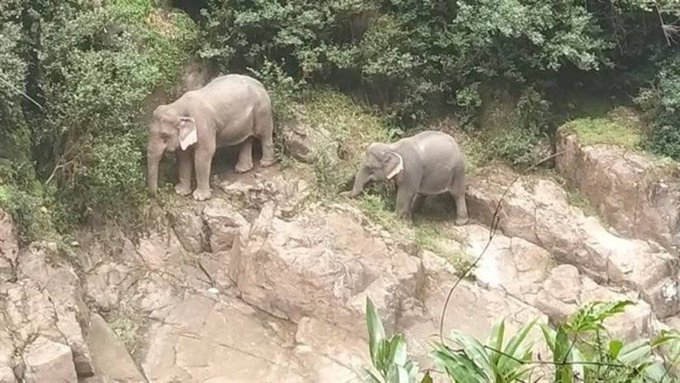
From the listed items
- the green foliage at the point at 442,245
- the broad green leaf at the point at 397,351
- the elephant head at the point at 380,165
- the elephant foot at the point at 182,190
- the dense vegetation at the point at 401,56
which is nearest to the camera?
the broad green leaf at the point at 397,351

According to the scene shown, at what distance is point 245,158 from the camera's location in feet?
26.7

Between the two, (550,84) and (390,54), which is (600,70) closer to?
(550,84)

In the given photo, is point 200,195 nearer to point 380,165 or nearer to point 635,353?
point 380,165

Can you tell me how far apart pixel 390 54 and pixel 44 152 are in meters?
3.29

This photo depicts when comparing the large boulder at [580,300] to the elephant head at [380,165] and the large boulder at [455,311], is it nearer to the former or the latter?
the large boulder at [455,311]

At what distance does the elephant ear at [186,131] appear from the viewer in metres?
7.45

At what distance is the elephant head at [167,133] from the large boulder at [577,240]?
263cm

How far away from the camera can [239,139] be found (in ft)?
26.1

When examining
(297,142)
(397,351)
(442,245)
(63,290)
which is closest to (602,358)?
(397,351)

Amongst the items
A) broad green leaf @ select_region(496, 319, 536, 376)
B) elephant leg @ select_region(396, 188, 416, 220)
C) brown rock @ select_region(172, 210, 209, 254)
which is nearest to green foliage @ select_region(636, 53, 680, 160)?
elephant leg @ select_region(396, 188, 416, 220)

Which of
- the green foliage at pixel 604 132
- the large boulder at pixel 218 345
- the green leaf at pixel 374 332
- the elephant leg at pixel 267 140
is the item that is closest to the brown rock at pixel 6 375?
the large boulder at pixel 218 345

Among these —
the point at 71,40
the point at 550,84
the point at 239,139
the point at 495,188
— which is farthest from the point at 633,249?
the point at 71,40

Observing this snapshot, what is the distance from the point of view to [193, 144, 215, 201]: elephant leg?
7617mm

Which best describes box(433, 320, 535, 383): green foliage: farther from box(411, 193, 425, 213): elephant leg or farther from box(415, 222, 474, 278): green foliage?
box(411, 193, 425, 213): elephant leg
